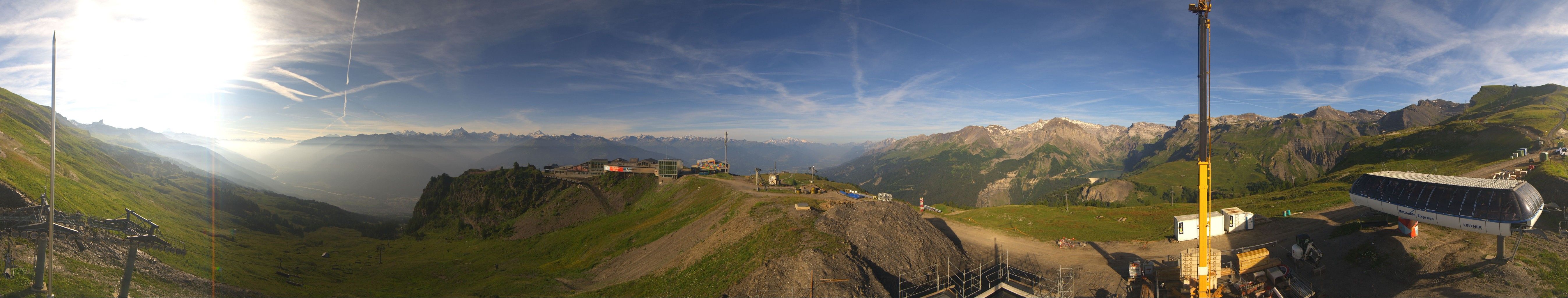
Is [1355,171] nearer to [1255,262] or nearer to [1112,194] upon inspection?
[1112,194]

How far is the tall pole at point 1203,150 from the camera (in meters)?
31.2

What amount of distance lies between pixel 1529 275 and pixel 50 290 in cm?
7721

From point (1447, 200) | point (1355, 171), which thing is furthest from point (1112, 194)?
point (1447, 200)

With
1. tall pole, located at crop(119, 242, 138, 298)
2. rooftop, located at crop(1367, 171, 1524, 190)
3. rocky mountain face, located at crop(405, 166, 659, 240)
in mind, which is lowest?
rocky mountain face, located at crop(405, 166, 659, 240)

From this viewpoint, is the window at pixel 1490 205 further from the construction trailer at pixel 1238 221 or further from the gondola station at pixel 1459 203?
the construction trailer at pixel 1238 221

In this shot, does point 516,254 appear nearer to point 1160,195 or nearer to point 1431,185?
point 1431,185

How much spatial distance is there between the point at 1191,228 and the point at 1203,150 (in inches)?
812

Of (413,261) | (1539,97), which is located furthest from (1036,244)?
(1539,97)

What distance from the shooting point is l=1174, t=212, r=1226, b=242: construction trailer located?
45656mm

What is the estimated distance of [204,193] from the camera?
97.2 metres

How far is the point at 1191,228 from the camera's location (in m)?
46.1

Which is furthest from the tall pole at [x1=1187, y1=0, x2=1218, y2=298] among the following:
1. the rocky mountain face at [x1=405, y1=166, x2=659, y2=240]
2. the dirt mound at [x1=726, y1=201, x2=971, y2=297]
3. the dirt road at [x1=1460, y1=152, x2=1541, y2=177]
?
the rocky mountain face at [x1=405, y1=166, x2=659, y2=240]

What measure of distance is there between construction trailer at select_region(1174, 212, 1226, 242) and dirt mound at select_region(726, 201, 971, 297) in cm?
2314

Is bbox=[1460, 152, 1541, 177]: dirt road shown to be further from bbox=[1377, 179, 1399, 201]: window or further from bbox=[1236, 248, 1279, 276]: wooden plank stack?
bbox=[1236, 248, 1279, 276]: wooden plank stack
